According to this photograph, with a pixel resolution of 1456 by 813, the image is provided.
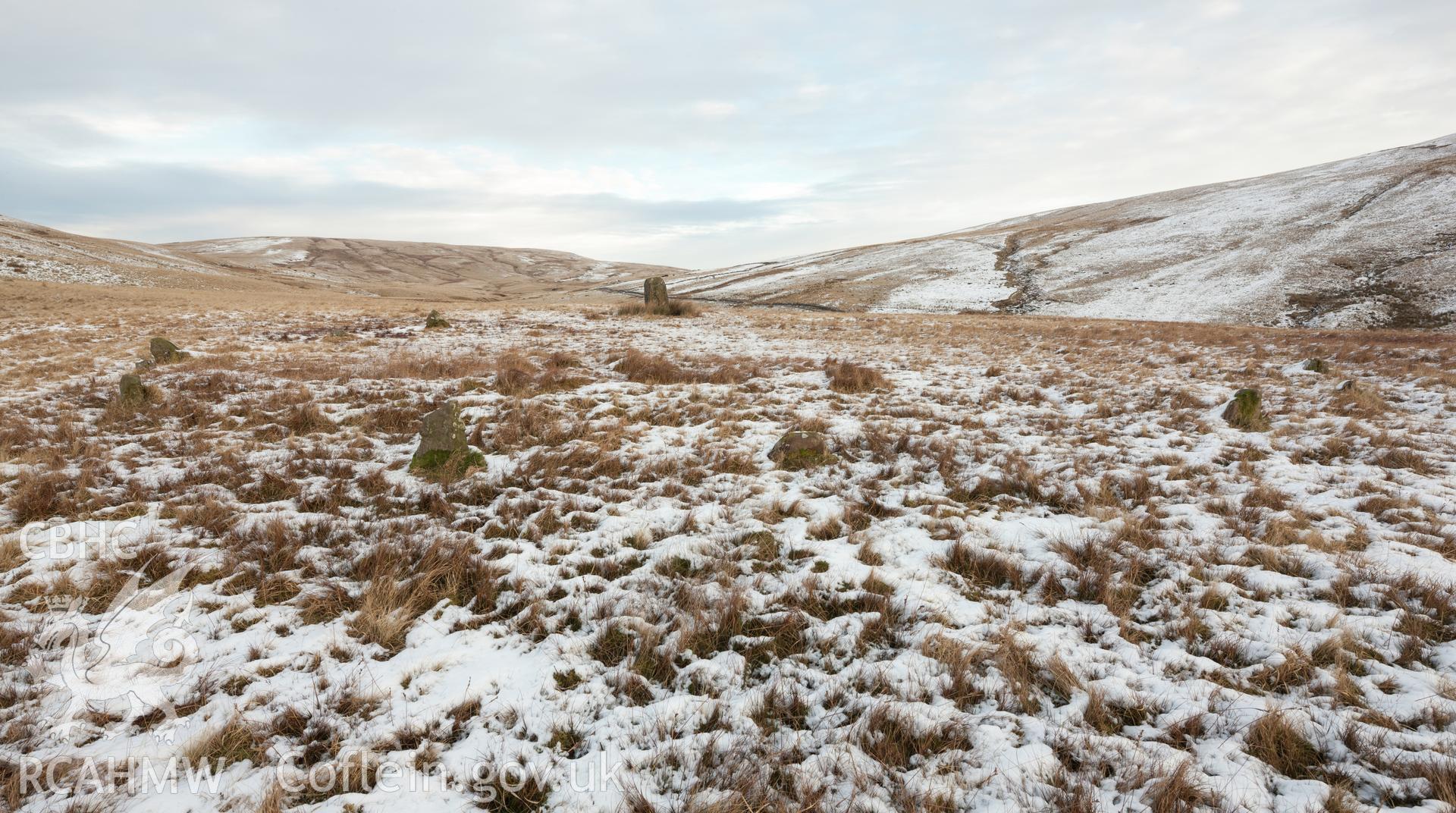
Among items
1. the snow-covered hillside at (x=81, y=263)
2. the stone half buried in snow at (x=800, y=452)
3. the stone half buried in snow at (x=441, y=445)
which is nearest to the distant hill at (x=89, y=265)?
the snow-covered hillside at (x=81, y=263)

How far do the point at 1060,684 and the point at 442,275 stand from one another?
172374 mm

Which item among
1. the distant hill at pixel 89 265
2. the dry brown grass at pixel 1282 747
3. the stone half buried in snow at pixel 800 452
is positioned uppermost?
the distant hill at pixel 89 265

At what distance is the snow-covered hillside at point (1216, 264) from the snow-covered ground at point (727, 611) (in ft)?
122

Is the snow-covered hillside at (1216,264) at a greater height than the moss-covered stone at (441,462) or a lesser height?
greater

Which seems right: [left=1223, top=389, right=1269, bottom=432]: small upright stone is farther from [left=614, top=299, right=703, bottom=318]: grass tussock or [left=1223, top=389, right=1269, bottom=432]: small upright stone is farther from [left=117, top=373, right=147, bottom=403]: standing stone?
[left=614, top=299, right=703, bottom=318]: grass tussock

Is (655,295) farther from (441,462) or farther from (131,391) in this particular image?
(441,462)

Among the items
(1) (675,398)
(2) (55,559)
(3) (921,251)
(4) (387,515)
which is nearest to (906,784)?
(4) (387,515)

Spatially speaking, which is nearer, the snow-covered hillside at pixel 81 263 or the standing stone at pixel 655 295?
the standing stone at pixel 655 295

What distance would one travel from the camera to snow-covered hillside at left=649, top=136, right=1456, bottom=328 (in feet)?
121

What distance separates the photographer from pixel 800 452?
8453 millimetres

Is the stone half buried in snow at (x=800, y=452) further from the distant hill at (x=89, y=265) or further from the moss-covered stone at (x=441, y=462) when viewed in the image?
the distant hill at (x=89, y=265)

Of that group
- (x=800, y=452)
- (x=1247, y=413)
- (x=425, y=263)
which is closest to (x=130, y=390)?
(x=800, y=452)

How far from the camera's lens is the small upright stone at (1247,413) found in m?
9.59

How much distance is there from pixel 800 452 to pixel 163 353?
58.6ft
